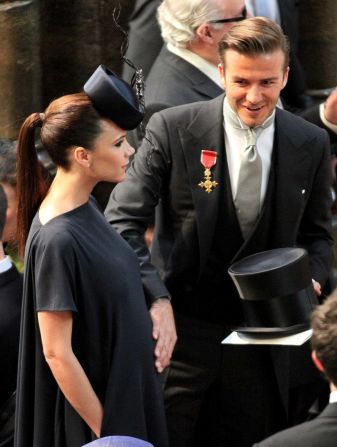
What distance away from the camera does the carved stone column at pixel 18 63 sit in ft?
21.7

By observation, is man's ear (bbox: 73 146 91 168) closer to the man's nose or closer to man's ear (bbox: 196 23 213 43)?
the man's nose

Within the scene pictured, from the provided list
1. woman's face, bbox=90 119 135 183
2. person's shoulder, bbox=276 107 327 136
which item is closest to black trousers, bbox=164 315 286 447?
person's shoulder, bbox=276 107 327 136

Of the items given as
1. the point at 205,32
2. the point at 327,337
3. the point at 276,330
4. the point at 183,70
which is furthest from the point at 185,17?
the point at 327,337

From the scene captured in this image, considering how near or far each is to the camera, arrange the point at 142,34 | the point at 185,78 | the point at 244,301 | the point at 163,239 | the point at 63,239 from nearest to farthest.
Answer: the point at 63,239 → the point at 244,301 → the point at 163,239 → the point at 185,78 → the point at 142,34

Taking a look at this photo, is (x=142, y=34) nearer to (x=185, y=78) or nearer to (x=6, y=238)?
(x=185, y=78)

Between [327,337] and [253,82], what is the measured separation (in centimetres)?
148

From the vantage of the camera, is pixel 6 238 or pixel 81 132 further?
pixel 6 238

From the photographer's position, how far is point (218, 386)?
5.48 m

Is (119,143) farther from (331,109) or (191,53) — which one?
(331,109)

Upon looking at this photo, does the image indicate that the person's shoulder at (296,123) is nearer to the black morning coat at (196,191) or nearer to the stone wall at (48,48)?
the black morning coat at (196,191)

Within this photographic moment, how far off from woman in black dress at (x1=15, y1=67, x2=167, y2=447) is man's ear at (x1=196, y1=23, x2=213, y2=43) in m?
1.17

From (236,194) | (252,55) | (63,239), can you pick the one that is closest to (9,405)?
(63,239)

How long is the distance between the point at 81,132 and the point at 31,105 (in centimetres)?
225

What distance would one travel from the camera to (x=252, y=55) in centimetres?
505
